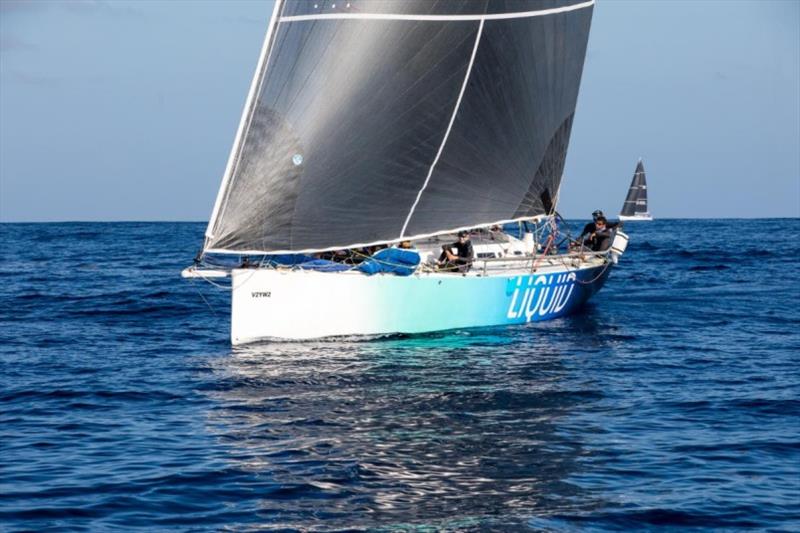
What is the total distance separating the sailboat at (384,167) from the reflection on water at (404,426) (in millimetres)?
1157

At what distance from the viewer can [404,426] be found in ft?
53.7

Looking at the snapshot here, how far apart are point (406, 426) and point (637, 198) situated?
46.9 m

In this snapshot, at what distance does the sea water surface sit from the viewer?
12.4 meters

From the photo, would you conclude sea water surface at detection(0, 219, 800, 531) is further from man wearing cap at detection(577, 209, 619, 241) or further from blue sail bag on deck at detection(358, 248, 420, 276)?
man wearing cap at detection(577, 209, 619, 241)

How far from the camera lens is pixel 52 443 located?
15.6 metres

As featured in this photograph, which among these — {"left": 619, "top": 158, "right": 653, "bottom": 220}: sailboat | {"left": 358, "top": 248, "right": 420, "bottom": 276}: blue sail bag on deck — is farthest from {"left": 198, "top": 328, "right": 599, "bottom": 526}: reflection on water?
{"left": 619, "top": 158, "right": 653, "bottom": 220}: sailboat

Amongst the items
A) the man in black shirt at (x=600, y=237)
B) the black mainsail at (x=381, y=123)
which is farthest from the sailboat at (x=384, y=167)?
the man in black shirt at (x=600, y=237)

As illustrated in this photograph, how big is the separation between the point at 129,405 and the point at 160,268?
29842mm

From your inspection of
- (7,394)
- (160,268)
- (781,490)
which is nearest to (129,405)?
(7,394)

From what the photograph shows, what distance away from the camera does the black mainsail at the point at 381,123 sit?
22.0 metres

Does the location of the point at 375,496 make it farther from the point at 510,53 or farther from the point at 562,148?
the point at 562,148

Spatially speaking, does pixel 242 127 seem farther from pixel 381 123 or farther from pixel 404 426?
pixel 404 426

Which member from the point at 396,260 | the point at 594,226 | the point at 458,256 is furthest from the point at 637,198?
the point at 396,260

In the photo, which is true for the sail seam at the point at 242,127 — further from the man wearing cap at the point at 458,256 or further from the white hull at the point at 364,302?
the man wearing cap at the point at 458,256
